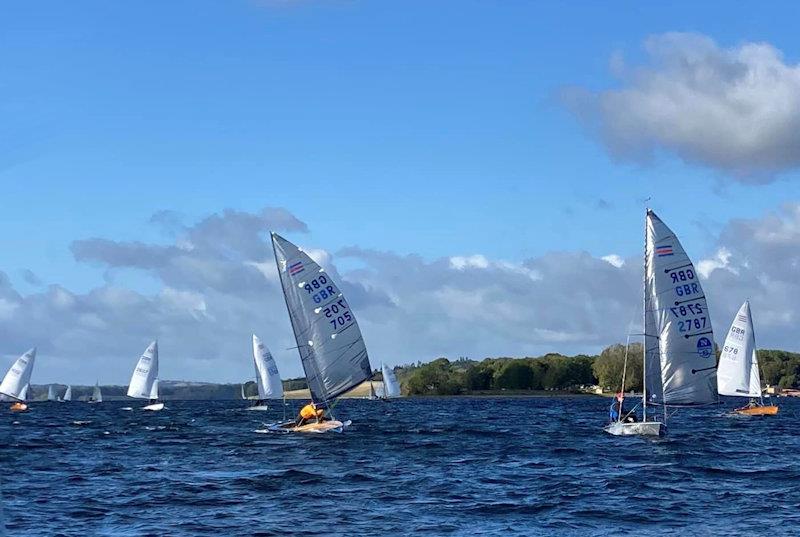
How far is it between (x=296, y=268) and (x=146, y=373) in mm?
82204

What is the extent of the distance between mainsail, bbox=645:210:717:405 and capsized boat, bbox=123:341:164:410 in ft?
295

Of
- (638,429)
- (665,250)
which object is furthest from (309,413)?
(665,250)

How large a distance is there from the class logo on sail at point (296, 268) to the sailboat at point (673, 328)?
58.9 ft

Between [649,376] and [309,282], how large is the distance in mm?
18452

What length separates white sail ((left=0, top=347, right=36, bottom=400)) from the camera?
143 meters

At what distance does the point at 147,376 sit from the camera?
13450 cm

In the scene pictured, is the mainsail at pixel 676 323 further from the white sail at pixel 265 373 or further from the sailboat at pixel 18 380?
the sailboat at pixel 18 380

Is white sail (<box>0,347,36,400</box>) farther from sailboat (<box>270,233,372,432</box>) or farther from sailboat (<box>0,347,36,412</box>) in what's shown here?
sailboat (<box>270,233,372,432</box>)

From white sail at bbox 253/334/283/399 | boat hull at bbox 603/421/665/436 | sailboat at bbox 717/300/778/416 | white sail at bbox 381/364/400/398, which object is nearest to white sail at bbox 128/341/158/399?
white sail at bbox 253/334/283/399

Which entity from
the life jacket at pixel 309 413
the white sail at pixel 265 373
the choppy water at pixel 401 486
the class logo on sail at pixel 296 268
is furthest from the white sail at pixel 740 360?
the white sail at pixel 265 373

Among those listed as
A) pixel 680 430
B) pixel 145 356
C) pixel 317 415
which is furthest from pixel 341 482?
pixel 145 356

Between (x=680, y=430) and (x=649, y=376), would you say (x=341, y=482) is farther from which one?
(x=680, y=430)

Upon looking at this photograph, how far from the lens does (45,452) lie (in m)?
52.6

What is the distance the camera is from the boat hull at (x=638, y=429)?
180 ft
